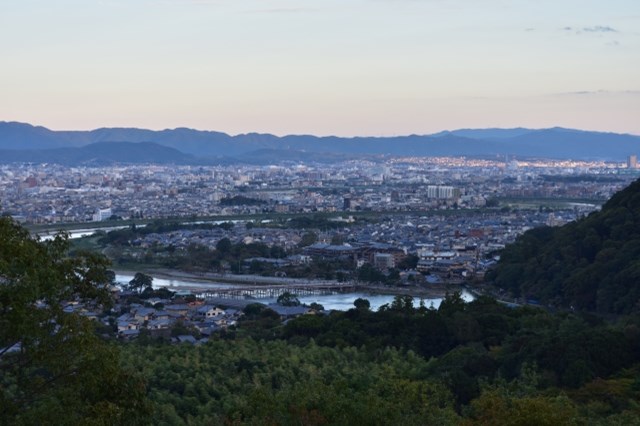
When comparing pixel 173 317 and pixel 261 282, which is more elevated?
pixel 173 317

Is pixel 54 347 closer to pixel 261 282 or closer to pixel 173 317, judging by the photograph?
pixel 173 317

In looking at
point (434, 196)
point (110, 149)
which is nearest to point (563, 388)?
point (434, 196)

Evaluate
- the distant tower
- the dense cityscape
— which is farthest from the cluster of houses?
the distant tower

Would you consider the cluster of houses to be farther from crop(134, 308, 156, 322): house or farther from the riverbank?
the riverbank

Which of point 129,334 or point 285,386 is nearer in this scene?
point 285,386

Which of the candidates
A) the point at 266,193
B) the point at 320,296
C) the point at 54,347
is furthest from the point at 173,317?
the point at 266,193

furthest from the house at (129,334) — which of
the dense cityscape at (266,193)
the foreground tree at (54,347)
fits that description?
the dense cityscape at (266,193)

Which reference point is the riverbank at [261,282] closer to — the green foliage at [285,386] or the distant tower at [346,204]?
the green foliage at [285,386]

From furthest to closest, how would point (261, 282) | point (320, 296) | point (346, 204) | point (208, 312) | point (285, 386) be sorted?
point (346, 204) → point (261, 282) → point (320, 296) → point (208, 312) → point (285, 386)
